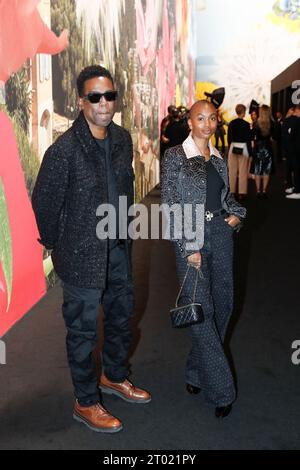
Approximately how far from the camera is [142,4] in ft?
32.6

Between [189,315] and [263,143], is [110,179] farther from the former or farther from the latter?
[263,143]

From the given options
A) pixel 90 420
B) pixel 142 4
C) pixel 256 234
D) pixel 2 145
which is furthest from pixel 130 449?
pixel 142 4

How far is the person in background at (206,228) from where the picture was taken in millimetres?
2969

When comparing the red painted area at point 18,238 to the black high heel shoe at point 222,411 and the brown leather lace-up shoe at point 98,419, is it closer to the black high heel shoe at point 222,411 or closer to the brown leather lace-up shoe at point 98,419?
the brown leather lace-up shoe at point 98,419

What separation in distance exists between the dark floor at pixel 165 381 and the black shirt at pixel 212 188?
1.06 meters

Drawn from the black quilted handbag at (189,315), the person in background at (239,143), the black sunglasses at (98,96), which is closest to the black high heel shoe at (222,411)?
the black quilted handbag at (189,315)

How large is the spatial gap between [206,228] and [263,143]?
7775 millimetres

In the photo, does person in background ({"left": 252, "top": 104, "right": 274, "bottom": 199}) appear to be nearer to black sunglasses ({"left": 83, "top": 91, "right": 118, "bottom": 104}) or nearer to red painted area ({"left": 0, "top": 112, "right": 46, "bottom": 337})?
red painted area ({"left": 0, "top": 112, "right": 46, "bottom": 337})

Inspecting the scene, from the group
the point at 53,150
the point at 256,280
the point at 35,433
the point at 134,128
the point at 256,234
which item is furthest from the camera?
the point at 134,128

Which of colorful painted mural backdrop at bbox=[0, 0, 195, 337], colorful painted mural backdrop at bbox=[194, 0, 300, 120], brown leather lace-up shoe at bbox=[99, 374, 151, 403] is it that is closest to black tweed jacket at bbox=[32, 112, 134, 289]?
brown leather lace-up shoe at bbox=[99, 374, 151, 403]

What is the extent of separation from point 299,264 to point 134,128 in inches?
158

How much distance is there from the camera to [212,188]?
3037 mm

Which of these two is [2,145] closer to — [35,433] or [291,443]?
[35,433]

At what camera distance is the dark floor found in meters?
2.88
